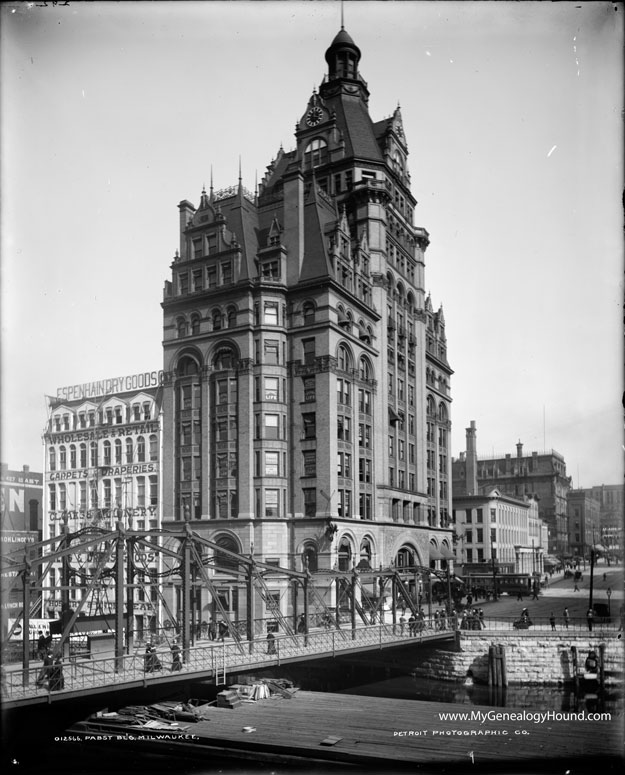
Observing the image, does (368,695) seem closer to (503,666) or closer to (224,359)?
(503,666)

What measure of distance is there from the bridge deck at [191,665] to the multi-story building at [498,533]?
2005 inches

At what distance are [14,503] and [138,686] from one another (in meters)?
35.9

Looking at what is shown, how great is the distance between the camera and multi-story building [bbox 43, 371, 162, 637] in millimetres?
Answer: 66375

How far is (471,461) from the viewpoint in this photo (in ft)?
368

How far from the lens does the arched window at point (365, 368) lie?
69812 mm

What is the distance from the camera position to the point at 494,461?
122375 millimetres

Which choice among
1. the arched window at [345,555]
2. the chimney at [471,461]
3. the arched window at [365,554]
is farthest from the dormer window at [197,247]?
the chimney at [471,461]

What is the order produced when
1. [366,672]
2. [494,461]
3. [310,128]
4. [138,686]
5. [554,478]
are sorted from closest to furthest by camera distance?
[138,686] → [366,672] → [310,128] → [554,478] → [494,461]

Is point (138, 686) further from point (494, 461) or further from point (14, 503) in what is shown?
point (494, 461)

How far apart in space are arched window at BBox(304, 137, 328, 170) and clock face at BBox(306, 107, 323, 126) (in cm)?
152

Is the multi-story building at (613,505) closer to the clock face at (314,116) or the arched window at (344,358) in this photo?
the arched window at (344,358)

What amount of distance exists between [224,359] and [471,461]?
5714 centimetres

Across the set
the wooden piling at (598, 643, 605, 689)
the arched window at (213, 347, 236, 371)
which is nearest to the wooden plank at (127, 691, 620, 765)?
the wooden piling at (598, 643, 605, 689)

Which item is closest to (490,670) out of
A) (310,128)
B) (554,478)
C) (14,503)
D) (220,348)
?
(220,348)
